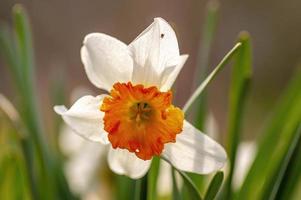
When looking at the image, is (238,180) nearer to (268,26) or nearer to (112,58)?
(112,58)

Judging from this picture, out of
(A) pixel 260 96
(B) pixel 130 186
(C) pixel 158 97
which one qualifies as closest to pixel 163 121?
(C) pixel 158 97

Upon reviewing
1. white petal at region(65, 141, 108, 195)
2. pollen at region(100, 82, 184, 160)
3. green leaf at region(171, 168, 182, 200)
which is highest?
pollen at region(100, 82, 184, 160)

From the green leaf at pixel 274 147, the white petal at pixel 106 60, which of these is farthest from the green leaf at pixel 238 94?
the white petal at pixel 106 60

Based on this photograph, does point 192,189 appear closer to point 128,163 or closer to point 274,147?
point 128,163

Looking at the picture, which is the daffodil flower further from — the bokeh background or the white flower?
the bokeh background

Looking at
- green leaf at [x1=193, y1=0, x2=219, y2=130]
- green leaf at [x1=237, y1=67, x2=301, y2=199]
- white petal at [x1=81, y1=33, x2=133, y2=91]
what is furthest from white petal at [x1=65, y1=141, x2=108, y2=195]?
white petal at [x1=81, y1=33, x2=133, y2=91]
